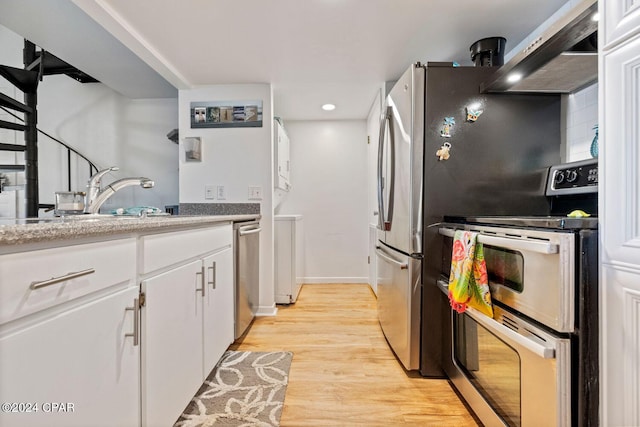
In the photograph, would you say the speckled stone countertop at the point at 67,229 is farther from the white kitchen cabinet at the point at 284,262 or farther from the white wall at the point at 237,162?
the white kitchen cabinet at the point at 284,262

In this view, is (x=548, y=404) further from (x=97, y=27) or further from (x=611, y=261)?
(x=97, y=27)

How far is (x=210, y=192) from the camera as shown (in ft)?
8.74

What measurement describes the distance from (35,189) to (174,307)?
150 cm

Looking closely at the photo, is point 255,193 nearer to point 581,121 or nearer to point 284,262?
point 284,262

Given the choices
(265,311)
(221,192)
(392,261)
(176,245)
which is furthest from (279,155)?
(176,245)

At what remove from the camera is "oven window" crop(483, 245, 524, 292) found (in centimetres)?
100

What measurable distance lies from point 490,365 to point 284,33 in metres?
2.09

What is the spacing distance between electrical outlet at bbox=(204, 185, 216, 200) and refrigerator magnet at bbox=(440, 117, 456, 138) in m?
1.98

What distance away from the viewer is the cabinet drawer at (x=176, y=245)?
3.30 ft

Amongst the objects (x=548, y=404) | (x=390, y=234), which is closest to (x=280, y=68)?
(x=390, y=234)

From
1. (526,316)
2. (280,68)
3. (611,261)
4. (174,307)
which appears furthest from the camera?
(280,68)

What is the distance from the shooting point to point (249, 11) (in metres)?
1.63

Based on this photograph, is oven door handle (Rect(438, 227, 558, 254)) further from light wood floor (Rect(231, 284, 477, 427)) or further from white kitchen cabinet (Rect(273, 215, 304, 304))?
white kitchen cabinet (Rect(273, 215, 304, 304))

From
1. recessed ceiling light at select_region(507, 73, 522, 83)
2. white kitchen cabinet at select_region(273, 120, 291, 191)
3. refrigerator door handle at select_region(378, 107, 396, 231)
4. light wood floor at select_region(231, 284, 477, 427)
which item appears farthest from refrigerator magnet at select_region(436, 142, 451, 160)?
white kitchen cabinet at select_region(273, 120, 291, 191)
